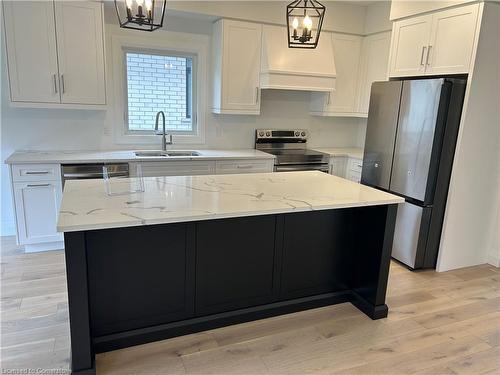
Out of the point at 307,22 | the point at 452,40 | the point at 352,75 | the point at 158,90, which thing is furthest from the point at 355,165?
the point at 307,22

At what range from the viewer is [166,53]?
432 cm

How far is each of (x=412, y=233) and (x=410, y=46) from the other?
1.83 m

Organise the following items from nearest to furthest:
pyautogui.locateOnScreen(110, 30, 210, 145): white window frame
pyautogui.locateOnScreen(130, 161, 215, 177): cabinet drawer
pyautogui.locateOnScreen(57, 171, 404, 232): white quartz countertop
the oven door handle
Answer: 1. pyautogui.locateOnScreen(57, 171, 404, 232): white quartz countertop
2. pyautogui.locateOnScreen(130, 161, 215, 177): cabinet drawer
3. pyautogui.locateOnScreen(110, 30, 210, 145): white window frame
4. the oven door handle

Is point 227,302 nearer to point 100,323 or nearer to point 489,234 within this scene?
point 100,323

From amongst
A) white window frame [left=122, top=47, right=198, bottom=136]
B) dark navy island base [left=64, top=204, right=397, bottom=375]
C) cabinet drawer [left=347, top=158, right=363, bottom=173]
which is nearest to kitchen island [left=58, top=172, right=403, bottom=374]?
dark navy island base [left=64, top=204, right=397, bottom=375]

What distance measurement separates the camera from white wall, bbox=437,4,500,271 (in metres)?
3.13

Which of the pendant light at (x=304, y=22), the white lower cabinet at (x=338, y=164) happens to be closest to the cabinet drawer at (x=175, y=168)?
the white lower cabinet at (x=338, y=164)

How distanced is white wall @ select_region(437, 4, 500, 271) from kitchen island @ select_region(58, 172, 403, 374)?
120cm

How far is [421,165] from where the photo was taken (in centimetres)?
333

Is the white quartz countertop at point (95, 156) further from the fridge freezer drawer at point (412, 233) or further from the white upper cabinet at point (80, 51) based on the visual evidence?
the fridge freezer drawer at point (412, 233)

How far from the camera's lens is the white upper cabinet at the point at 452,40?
3.09 m

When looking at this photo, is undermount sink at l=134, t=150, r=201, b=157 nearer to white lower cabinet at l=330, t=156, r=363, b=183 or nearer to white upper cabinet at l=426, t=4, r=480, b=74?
white lower cabinet at l=330, t=156, r=363, b=183

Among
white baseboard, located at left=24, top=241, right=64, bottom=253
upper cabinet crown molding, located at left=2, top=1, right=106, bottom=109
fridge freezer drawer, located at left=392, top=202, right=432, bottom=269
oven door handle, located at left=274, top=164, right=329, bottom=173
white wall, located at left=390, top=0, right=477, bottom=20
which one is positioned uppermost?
white wall, located at left=390, top=0, right=477, bottom=20

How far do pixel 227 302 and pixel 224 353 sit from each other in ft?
1.11
